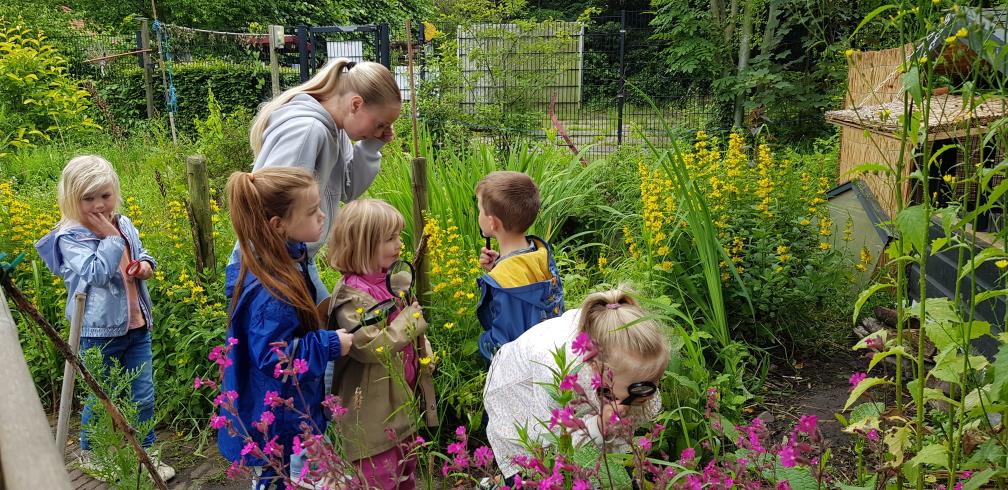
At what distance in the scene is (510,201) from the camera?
3.26m

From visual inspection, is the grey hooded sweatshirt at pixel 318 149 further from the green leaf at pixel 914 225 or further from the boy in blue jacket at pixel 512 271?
the green leaf at pixel 914 225

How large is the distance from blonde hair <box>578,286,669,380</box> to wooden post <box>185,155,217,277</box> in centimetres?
243

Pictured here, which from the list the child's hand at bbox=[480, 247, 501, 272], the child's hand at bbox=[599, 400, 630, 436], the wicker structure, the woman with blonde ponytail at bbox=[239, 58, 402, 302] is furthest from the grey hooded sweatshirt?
the wicker structure

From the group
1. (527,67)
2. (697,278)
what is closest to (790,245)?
(697,278)

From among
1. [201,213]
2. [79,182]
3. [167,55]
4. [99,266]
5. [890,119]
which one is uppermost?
[167,55]

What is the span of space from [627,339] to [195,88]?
15.5 metres

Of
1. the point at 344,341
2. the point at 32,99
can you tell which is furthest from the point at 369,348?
the point at 32,99

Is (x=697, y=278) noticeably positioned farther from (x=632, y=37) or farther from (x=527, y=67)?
(x=632, y=37)

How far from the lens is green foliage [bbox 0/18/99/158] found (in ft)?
31.2

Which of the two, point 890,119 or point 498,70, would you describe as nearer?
point 890,119

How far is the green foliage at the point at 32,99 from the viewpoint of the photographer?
9.50 meters

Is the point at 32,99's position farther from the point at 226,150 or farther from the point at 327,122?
the point at 327,122

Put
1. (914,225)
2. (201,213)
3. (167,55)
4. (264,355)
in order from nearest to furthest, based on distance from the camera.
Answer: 1. (914,225)
2. (264,355)
3. (201,213)
4. (167,55)

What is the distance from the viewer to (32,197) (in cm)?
566
